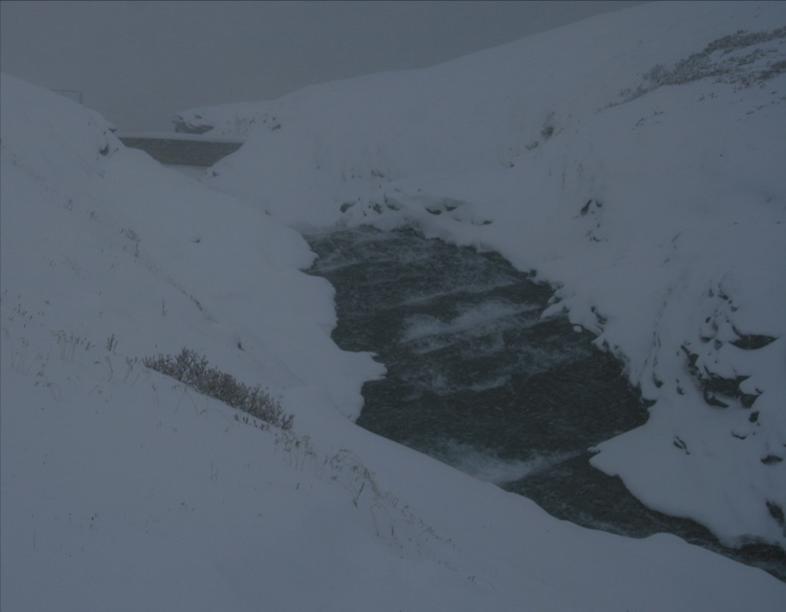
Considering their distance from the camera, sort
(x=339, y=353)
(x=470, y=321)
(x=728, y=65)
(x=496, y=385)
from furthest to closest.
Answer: (x=728, y=65) < (x=470, y=321) < (x=339, y=353) < (x=496, y=385)

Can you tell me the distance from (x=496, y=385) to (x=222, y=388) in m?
6.07


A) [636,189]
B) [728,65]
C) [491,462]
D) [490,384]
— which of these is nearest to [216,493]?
[491,462]

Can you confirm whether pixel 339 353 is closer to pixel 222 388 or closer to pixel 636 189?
pixel 222 388

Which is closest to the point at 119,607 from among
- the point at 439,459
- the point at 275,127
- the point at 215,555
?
the point at 215,555

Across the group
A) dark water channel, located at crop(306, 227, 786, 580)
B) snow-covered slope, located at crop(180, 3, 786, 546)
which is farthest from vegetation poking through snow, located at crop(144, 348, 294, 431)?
snow-covered slope, located at crop(180, 3, 786, 546)

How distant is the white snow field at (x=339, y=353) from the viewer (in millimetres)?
4457

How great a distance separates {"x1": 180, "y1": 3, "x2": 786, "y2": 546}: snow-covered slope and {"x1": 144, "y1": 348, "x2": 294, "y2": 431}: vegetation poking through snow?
5.37 meters

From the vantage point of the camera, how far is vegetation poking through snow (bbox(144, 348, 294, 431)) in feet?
25.9

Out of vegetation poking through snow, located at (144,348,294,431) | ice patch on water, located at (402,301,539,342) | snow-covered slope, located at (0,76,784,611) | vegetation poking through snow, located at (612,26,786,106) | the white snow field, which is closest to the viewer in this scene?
snow-covered slope, located at (0,76,784,611)

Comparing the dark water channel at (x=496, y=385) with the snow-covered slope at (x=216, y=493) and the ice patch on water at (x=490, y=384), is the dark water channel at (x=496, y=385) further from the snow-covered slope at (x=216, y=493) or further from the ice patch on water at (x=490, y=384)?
the snow-covered slope at (x=216, y=493)

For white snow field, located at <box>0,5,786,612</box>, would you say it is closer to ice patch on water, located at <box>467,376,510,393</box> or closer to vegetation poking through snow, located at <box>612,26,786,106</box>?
vegetation poking through snow, located at <box>612,26,786,106</box>

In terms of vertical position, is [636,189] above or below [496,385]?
above

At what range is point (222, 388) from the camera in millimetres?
8117

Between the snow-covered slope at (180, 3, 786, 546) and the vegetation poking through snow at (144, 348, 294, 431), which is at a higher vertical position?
the snow-covered slope at (180, 3, 786, 546)
